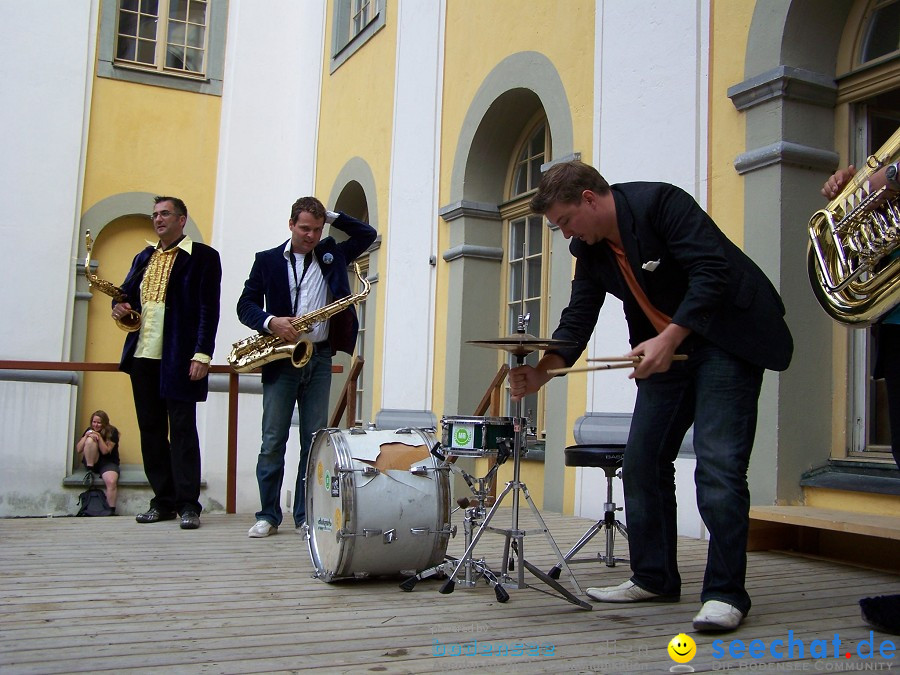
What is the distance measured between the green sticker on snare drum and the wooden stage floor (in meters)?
0.60

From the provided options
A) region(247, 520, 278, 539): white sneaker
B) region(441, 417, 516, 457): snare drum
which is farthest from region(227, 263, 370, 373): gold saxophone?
region(441, 417, 516, 457): snare drum

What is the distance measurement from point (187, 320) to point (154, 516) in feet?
4.23

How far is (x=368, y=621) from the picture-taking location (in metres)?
3.27

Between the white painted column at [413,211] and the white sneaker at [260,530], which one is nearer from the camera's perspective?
the white sneaker at [260,530]

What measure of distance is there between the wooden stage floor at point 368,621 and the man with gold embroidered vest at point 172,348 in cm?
127

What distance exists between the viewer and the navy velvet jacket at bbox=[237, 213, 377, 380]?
5.52 m

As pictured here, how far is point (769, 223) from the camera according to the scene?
16.1 ft

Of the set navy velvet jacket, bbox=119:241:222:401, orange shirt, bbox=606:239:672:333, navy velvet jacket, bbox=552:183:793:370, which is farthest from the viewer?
navy velvet jacket, bbox=119:241:222:401

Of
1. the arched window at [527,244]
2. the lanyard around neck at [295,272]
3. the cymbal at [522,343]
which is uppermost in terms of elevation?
the arched window at [527,244]

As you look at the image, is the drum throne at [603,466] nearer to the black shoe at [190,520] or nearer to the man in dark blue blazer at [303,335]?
the man in dark blue blazer at [303,335]

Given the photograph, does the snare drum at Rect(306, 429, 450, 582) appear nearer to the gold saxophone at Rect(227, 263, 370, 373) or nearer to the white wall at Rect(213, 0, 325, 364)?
the gold saxophone at Rect(227, 263, 370, 373)

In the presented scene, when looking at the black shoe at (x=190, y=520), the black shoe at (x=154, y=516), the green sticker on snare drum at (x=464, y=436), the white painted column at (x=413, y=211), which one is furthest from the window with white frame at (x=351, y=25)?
the green sticker on snare drum at (x=464, y=436)

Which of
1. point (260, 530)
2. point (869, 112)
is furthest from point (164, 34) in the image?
point (869, 112)

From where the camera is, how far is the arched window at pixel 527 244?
7.75m
